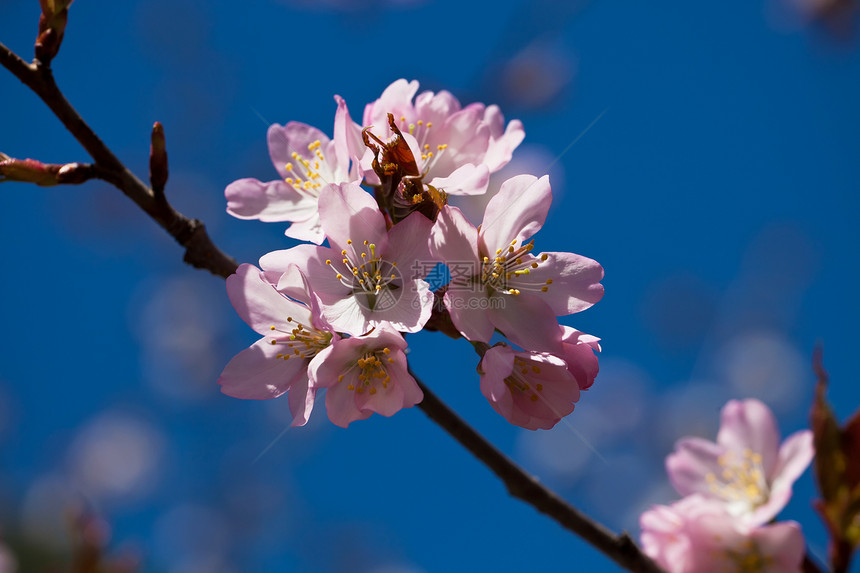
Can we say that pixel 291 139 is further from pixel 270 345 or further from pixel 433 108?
pixel 270 345

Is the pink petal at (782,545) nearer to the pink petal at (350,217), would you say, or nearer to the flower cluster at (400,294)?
the flower cluster at (400,294)

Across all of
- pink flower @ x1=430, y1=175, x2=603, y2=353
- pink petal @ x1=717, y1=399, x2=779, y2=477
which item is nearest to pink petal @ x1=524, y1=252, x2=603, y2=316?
pink flower @ x1=430, y1=175, x2=603, y2=353

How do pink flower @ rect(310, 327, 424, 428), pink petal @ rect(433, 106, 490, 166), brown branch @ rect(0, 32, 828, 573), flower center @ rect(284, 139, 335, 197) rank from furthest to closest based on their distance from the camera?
flower center @ rect(284, 139, 335, 197), pink petal @ rect(433, 106, 490, 166), brown branch @ rect(0, 32, 828, 573), pink flower @ rect(310, 327, 424, 428)

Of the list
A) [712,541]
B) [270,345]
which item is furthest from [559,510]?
[270,345]

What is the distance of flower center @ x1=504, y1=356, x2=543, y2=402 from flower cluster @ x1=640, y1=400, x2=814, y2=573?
48 cm

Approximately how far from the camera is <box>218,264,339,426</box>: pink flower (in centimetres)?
113

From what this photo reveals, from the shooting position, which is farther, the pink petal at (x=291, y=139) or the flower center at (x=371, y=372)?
the pink petal at (x=291, y=139)

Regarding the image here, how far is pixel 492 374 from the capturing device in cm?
105

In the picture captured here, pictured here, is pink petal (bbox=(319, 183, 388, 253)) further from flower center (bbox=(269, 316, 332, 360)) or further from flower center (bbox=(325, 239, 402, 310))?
flower center (bbox=(269, 316, 332, 360))

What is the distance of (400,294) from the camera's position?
109cm

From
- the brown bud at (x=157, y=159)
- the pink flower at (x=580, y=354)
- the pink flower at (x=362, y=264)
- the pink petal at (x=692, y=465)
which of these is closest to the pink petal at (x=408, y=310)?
the pink flower at (x=362, y=264)

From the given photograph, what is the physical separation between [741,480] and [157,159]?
1.45 m

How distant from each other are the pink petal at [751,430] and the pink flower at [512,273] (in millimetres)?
644

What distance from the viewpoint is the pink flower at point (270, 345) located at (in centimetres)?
113
